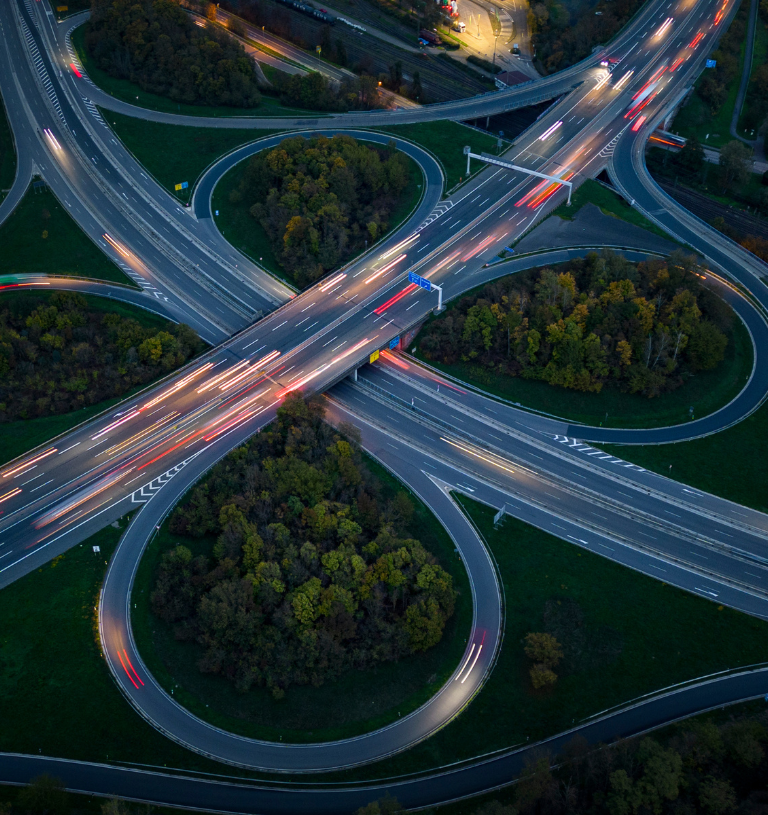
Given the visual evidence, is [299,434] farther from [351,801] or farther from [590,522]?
[351,801]

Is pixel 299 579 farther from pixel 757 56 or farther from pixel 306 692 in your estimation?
pixel 757 56

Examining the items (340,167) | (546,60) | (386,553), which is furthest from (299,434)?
(546,60)

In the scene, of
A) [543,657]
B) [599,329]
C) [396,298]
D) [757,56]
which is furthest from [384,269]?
[757,56]

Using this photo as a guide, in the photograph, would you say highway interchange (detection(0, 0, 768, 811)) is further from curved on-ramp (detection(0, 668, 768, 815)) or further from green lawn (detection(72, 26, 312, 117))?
green lawn (detection(72, 26, 312, 117))

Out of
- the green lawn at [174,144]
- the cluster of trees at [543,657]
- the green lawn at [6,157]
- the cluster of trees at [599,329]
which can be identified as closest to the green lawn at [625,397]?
the cluster of trees at [599,329]

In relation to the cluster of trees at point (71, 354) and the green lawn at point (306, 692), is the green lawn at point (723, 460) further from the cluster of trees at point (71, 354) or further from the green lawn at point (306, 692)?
the cluster of trees at point (71, 354)

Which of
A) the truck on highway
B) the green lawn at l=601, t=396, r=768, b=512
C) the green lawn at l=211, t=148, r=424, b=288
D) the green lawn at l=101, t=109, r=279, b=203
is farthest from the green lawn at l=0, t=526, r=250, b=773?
the truck on highway
